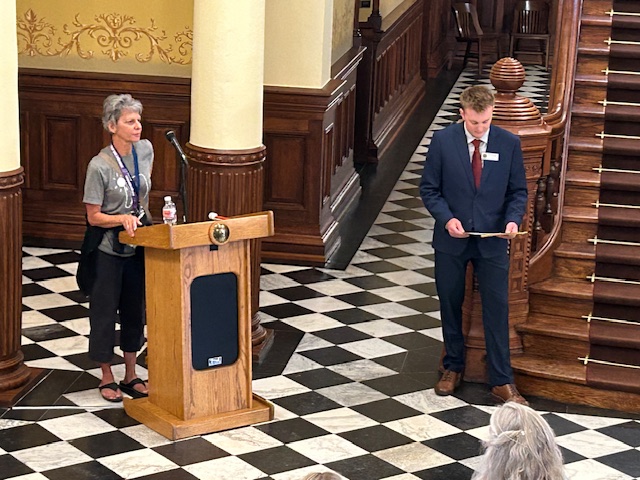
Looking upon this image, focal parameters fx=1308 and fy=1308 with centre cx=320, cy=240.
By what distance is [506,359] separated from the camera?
23.5 ft

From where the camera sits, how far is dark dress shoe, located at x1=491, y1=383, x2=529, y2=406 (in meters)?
7.16

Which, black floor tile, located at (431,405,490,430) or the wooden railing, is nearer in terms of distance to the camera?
black floor tile, located at (431,405,490,430)

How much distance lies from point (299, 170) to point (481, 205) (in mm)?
3107

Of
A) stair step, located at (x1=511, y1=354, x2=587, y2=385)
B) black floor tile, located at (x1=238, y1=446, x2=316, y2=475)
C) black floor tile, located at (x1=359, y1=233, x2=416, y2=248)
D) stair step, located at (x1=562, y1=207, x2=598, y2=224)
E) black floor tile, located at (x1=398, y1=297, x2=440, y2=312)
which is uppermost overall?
stair step, located at (x1=562, y1=207, x2=598, y2=224)

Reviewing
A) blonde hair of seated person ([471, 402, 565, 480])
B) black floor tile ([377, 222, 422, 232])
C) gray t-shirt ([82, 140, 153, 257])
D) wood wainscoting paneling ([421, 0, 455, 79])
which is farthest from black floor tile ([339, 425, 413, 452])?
wood wainscoting paneling ([421, 0, 455, 79])

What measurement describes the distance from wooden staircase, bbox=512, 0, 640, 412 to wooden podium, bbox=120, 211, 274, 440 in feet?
5.56

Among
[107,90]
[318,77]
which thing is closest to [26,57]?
[107,90]

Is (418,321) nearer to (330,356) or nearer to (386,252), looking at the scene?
(330,356)

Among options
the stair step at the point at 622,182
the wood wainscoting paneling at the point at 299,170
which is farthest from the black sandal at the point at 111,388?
the stair step at the point at 622,182

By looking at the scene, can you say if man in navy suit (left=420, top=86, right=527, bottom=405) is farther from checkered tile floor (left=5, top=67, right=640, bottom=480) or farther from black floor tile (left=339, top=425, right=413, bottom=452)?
black floor tile (left=339, top=425, right=413, bottom=452)

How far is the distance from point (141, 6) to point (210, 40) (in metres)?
2.76

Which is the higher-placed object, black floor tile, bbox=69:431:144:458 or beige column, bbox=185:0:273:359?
beige column, bbox=185:0:273:359

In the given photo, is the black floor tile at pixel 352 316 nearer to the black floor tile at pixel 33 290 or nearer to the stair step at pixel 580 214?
the stair step at pixel 580 214

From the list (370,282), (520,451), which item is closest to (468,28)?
(370,282)
